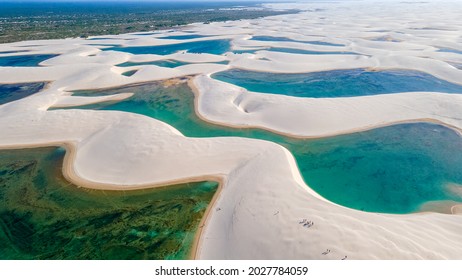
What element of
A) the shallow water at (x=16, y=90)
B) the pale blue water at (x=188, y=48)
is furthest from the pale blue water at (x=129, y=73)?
the pale blue water at (x=188, y=48)

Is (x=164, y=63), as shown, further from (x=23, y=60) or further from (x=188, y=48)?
(x=23, y=60)

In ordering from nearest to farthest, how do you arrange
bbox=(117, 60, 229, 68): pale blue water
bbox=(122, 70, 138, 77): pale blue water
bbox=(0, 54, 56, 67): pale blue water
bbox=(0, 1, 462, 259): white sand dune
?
bbox=(0, 1, 462, 259): white sand dune, bbox=(122, 70, 138, 77): pale blue water, bbox=(117, 60, 229, 68): pale blue water, bbox=(0, 54, 56, 67): pale blue water

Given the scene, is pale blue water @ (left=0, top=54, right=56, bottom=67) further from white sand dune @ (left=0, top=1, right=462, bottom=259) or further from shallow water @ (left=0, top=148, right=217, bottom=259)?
shallow water @ (left=0, top=148, right=217, bottom=259)

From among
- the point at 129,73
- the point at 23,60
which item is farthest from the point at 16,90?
the point at 23,60

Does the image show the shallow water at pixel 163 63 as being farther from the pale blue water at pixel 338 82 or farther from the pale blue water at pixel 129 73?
the pale blue water at pixel 338 82

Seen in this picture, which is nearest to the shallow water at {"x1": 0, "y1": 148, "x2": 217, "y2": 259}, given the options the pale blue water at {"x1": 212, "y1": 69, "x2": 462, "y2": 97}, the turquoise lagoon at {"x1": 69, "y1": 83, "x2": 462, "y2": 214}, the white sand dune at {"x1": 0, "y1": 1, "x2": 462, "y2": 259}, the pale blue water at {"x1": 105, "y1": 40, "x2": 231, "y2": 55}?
the white sand dune at {"x1": 0, "y1": 1, "x2": 462, "y2": 259}

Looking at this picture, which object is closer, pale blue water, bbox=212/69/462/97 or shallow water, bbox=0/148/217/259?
shallow water, bbox=0/148/217/259
